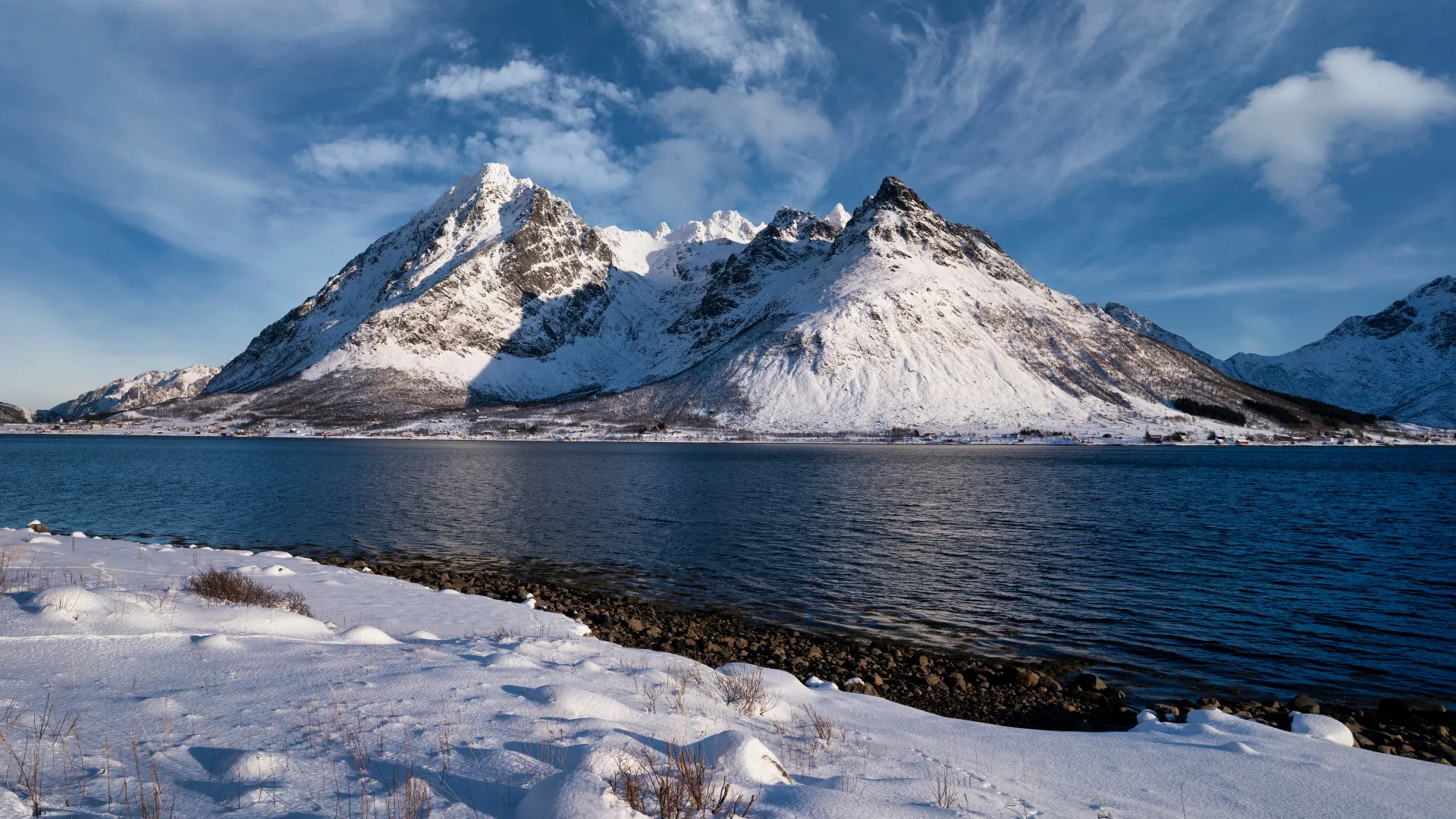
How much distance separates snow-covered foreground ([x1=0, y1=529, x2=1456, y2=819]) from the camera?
524cm

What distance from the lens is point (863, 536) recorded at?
1380 inches

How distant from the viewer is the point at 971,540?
34.0 meters

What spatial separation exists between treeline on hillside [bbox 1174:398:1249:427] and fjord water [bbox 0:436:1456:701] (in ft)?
394

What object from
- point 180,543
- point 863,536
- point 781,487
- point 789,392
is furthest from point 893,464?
point 789,392

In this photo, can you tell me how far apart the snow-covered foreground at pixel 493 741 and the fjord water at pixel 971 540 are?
8.61 metres

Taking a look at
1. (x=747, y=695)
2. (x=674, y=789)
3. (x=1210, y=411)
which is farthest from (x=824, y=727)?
(x=1210, y=411)

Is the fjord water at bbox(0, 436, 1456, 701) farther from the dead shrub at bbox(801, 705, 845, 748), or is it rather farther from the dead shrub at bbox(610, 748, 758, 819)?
Answer: the dead shrub at bbox(610, 748, 758, 819)

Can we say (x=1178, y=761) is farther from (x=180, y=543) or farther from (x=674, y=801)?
(x=180, y=543)

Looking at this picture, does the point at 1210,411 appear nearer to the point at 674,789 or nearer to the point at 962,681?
the point at 962,681

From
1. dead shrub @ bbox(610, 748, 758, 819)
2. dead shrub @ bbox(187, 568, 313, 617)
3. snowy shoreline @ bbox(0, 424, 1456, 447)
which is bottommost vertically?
dead shrub @ bbox(187, 568, 313, 617)

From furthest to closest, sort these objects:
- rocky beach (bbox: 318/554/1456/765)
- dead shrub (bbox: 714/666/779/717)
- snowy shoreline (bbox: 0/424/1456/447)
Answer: snowy shoreline (bbox: 0/424/1456/447) < rocky beach (bbox: 318/554/1456/765) < dead shrub (bbox: 714/666/779/717)

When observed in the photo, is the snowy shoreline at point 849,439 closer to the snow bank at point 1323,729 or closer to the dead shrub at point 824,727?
the snow bank at point 1323,729

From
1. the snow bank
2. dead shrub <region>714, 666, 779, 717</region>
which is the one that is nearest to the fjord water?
the snow bank

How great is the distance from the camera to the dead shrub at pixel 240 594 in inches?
526
